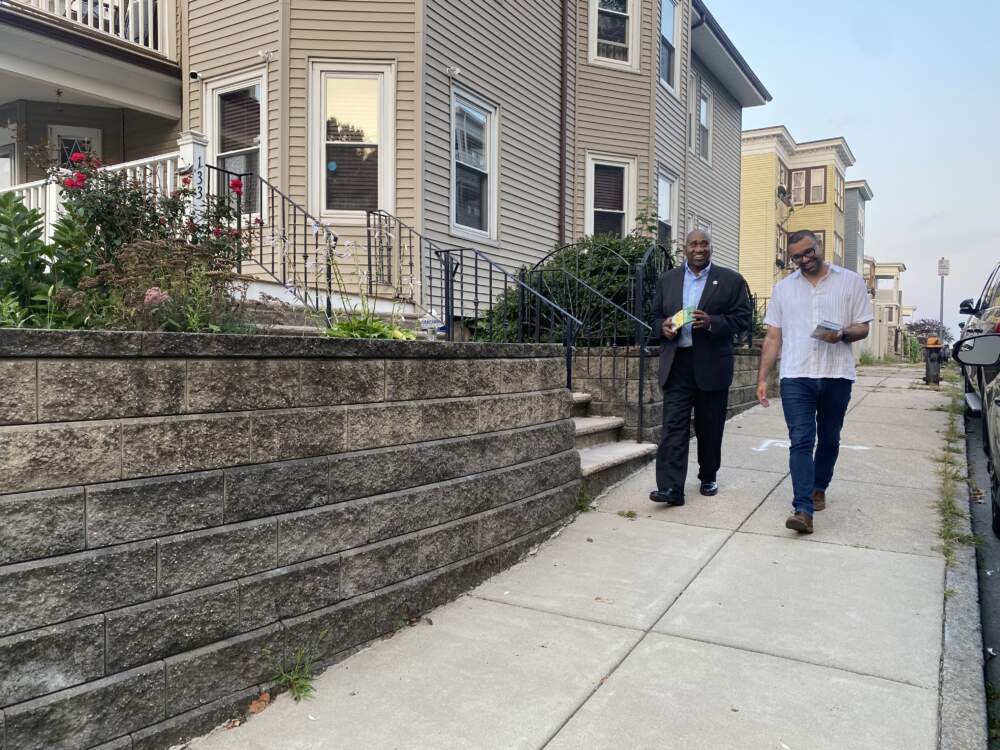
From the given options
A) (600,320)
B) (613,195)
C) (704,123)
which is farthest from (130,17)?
(704,123)

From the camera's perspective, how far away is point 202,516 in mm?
2598

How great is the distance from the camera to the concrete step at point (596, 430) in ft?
19.1

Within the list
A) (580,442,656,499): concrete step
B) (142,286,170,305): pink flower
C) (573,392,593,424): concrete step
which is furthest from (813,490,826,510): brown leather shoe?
(142,286,170,305): pink flower

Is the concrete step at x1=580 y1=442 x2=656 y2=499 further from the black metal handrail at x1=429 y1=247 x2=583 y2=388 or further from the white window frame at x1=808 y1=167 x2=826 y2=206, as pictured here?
the white window frame at x1=808 y1=167 x2=826 y2=206

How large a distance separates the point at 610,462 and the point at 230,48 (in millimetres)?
6682

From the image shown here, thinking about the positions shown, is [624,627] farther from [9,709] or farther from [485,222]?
[485,222]

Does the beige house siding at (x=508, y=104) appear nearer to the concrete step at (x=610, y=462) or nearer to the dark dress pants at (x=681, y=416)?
the concrete step at (x=610, y=462)

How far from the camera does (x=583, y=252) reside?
8.30 meters

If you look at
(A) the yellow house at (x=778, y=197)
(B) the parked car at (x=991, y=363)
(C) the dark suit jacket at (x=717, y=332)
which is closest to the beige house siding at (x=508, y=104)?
(C) the dark suit jacket at (x=717, y=332)

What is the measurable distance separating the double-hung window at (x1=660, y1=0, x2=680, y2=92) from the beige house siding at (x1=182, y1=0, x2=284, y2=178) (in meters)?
7.46

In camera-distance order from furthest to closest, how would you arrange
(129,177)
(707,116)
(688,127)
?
(707,116) < (688,127) < (129,177)

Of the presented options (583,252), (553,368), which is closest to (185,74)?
(583,252)

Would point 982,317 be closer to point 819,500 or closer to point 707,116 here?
point 819,500

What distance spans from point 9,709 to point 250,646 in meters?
0.75
